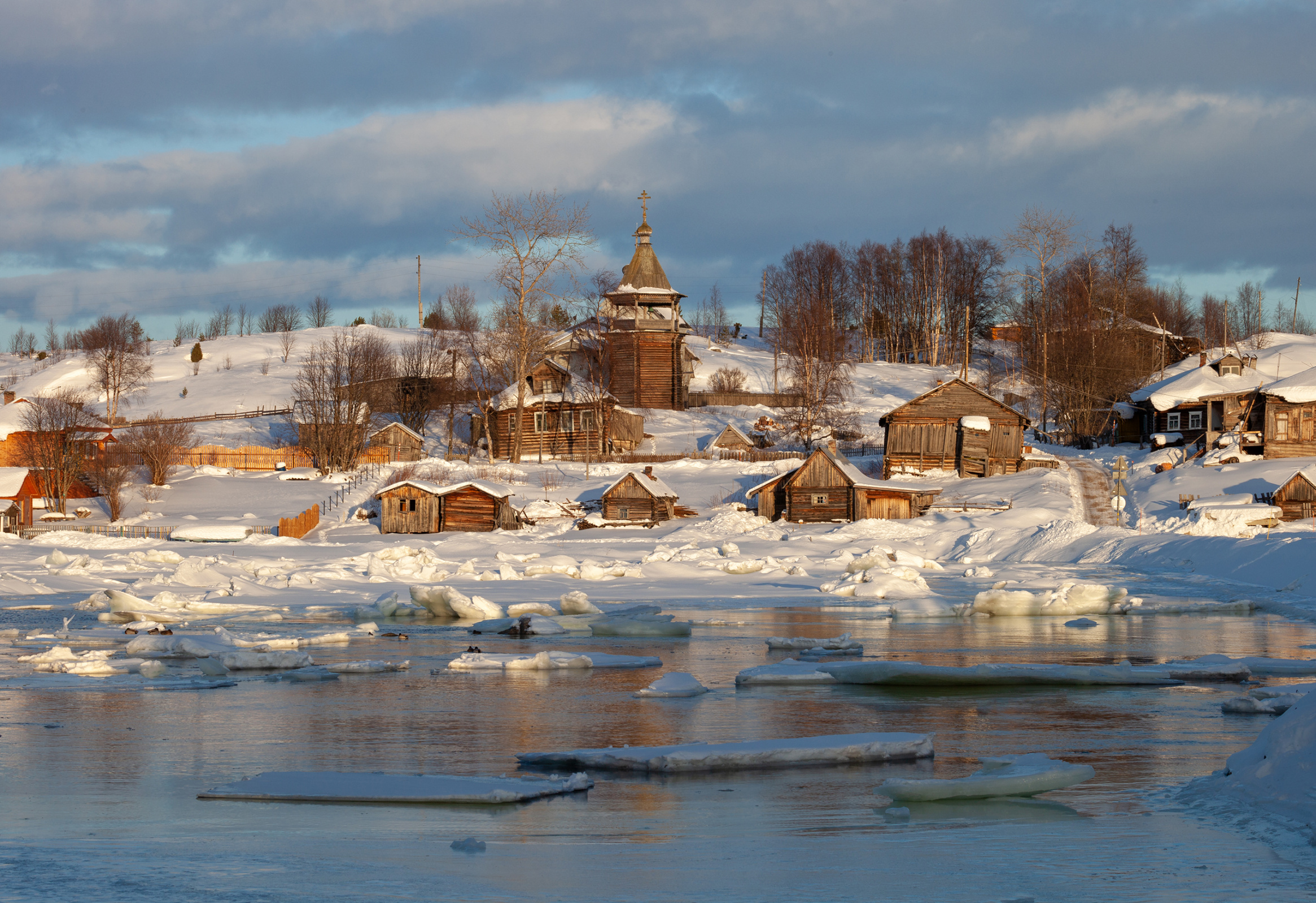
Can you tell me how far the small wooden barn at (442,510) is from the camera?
163 feet

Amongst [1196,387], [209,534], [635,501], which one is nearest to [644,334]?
[635,501]

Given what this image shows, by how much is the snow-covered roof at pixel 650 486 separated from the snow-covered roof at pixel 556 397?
55.5 ft

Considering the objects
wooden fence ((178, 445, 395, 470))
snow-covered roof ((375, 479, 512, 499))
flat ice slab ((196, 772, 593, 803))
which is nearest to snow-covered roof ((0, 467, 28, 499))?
wooden fence ((178, 445, 395, 470))

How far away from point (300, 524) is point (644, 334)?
31.1m

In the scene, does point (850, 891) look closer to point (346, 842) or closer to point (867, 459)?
point (346, 842)

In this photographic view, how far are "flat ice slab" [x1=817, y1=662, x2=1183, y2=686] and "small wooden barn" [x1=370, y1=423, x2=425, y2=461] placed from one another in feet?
189

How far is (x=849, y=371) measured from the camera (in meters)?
92.7

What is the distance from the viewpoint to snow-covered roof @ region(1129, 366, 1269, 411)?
61438 millimetres

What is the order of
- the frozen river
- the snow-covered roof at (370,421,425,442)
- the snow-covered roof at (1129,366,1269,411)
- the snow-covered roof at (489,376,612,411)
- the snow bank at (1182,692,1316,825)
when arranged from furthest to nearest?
the snow-covered roof at (370,421,425,442), the snow-covered roof at (489,376,612,411), the snow-covered roof at (1129,366,1269,411), the snow bank at (1182,692,1316,825), the frozen river

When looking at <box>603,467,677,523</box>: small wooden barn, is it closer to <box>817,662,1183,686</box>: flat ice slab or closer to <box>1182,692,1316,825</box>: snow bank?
<box>817,662,1183,686</box>: flat ice slab

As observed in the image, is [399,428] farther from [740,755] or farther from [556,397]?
[740,755]

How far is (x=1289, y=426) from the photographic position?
185ft

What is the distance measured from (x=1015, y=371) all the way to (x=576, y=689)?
86.1 metres

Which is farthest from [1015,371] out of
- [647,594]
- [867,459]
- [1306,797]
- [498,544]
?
[1306,797]
